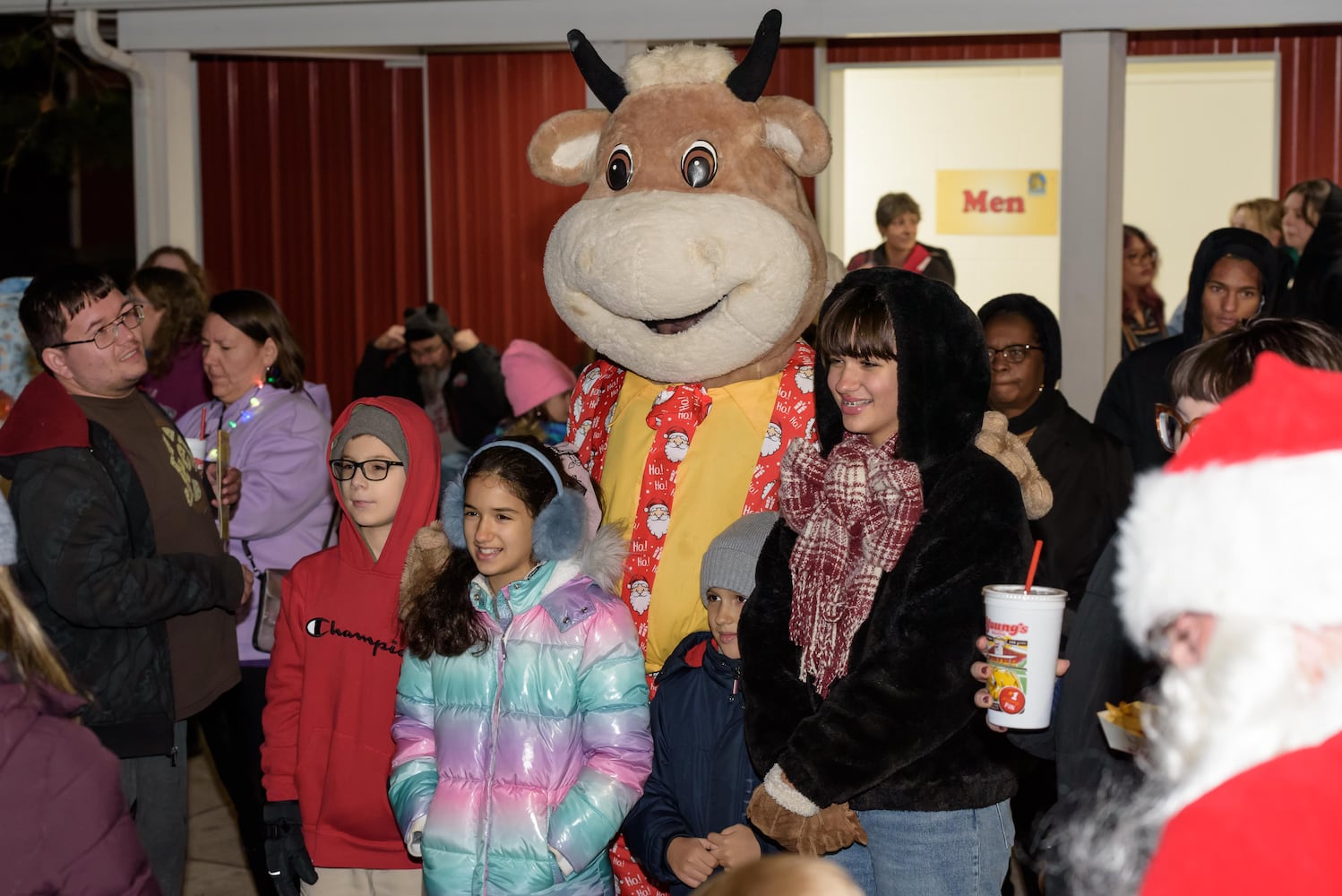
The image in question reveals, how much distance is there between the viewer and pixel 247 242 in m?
8.46

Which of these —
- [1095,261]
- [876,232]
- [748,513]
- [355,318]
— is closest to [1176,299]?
[876,232]

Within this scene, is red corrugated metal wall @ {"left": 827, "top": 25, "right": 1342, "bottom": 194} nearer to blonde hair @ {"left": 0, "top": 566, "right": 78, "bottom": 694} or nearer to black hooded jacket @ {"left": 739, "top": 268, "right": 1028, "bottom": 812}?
black hooded jacket @ {"left": 739, "top": 268, "right": 1028, "bottom": 812}

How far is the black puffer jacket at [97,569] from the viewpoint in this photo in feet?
11.0

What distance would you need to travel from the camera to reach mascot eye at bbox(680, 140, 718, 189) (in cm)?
354

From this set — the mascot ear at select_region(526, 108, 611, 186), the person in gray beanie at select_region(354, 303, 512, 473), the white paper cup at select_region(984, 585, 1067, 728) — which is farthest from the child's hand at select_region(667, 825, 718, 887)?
the person in gray beanie at select_region(354, 303, 512, 473)

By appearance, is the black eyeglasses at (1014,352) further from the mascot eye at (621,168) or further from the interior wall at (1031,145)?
the interior wall at (1031,145)

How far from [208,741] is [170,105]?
12.0 feet

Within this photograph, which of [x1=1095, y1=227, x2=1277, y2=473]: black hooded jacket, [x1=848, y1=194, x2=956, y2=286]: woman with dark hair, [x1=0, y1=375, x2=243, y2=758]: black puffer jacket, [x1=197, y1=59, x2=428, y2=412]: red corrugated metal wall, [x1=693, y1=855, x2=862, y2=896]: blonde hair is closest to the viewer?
[x1=693, y1=855, x2=862, y2=896]: blonde hair

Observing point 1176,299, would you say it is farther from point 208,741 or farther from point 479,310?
point 208,741

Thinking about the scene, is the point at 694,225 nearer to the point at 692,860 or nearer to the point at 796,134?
the point at 796,134

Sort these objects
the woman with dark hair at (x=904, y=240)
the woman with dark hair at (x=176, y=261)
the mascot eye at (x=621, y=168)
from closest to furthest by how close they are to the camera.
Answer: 1. the mascot eye at (x=621, y=168)
2. the woman with dark hair at (x=176, y=261)
3. the woman with dark hair at (x=904, y=240)

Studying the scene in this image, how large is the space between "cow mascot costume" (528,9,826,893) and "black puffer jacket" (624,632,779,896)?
23cm

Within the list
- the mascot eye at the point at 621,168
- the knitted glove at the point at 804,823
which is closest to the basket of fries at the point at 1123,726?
the knitted glove at the point at 804,823

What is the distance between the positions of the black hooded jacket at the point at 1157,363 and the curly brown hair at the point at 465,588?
2141mm
